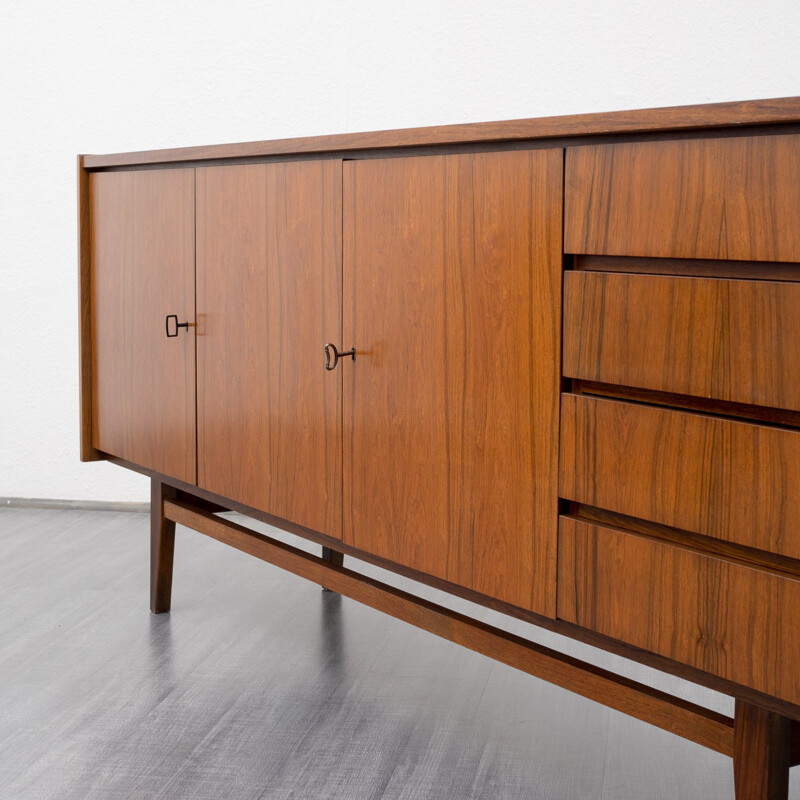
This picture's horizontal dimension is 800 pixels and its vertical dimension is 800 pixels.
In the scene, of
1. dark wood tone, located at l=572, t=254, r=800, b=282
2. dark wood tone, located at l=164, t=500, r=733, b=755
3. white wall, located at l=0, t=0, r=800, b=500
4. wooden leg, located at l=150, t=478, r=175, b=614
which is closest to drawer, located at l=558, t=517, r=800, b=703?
→ dark wood tone, located at l=164, t=500, r=733, b=755

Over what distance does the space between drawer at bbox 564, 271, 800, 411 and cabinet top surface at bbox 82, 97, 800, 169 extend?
161mm

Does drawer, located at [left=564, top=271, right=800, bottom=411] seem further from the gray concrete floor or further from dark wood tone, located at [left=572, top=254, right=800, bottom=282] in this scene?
the gray concrete floor

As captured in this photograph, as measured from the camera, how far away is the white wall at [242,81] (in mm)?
2762

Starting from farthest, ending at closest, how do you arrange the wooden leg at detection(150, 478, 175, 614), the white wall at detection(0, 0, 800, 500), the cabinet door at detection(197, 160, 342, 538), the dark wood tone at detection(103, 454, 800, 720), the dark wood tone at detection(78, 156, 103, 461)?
the white wall at detection(0, 0, 800, 500) < the wooden leg at detection(150, 478, 175, 614) < the dark wood tone at detection(78, 156, 103, 461) < the cabinet door at detection(197, 160, 342, 538) < the dark wood tone at detection(103, 454, 800, 720)

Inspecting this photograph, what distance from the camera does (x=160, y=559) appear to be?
2.45 m

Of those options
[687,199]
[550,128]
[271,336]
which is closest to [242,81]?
[271,336]

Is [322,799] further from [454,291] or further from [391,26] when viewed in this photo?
[391,26]

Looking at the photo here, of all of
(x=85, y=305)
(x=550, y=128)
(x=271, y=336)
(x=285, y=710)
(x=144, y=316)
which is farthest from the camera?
(x=85, y=305)

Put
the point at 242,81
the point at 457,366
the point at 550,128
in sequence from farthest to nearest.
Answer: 1. the point at 242,81
2. the point at 457,366
3. the point at 550,128

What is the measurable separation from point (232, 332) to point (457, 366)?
1.94 ft

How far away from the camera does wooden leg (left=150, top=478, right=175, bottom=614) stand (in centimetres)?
243

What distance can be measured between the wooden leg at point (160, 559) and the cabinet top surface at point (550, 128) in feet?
2.98

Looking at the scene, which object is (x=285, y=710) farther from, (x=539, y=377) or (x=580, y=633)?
(x=539, y=377)

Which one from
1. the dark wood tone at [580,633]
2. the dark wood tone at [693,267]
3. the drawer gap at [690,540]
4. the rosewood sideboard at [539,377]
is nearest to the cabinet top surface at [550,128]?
the rosewood sideboard at [539,377]
